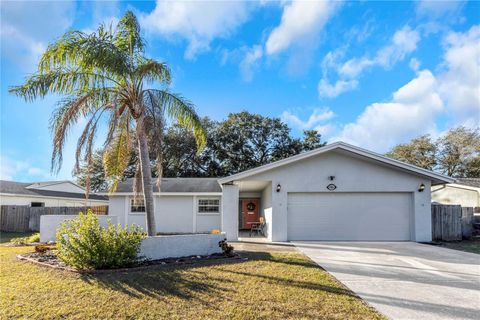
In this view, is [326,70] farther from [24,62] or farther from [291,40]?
[24,62]

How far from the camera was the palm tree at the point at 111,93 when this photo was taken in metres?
8.42

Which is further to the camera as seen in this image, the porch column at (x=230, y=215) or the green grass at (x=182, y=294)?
the porch column at (x=230, y=215)

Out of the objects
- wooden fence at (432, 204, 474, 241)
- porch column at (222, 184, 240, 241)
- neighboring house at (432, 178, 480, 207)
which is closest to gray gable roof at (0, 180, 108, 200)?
porch column at (222, 184, 240, 241)

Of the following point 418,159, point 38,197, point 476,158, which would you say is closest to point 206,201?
point 38,197

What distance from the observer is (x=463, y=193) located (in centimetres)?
2559

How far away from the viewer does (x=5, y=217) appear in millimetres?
19453

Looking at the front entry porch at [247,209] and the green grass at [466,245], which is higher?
the front entry porch at [247,209]

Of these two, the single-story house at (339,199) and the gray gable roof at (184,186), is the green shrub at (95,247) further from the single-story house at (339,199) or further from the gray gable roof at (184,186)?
the gray gable roof at (184,186)

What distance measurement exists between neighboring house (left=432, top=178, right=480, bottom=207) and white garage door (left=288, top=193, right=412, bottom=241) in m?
12.7

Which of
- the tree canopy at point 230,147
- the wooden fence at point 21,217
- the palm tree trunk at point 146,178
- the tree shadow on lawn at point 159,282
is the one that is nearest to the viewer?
the tree shadow on lawn at point 159,282

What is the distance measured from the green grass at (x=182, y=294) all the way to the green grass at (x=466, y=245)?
25.9ft

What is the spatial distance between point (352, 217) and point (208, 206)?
8095 millimetres

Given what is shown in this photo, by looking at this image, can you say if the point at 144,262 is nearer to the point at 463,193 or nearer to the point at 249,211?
A: the point at 249,211

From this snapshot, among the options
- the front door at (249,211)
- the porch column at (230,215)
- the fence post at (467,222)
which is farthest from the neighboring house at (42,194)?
the fence post at (467,222)
